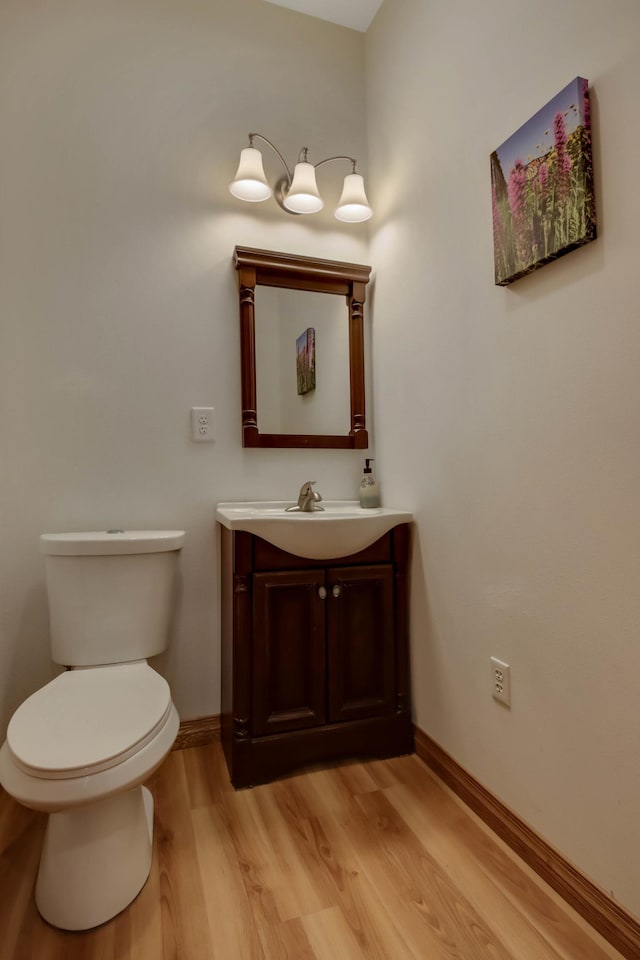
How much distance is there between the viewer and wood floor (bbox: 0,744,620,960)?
0.96 metres

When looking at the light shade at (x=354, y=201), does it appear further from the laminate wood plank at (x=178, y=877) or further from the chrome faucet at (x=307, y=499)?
the laminate wood plank at (x=178, y=877)

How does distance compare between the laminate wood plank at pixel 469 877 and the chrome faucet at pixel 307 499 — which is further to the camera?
the chrome faucet at pixel 307 499

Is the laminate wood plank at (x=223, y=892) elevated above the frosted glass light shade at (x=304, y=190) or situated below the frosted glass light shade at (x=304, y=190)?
below

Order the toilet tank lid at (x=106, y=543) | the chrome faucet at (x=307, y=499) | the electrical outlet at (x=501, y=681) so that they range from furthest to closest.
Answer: the chrome faucet at (x=307, y=499)
the toilet tank lid at (x=106, y=543)
the electrical outlet at (x=501, y=681)

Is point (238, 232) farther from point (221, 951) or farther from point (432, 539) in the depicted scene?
point (221, 951)

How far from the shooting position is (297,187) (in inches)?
70.6

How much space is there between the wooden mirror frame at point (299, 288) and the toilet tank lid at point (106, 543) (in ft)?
1.62

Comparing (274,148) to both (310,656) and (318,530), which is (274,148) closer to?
(318,530)

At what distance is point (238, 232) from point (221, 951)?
81.2 inches

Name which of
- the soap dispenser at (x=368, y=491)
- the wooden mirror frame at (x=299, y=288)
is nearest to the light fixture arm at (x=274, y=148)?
the wooden mirror frame at (x=299, y=288)

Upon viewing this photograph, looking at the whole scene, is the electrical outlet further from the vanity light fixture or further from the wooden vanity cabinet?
the vanity light fixture

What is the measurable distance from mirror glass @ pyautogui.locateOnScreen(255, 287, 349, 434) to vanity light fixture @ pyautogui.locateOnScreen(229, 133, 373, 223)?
0.31 metres

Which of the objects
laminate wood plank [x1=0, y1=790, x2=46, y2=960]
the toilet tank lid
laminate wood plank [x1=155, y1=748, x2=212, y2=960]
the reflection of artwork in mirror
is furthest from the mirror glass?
laminate wood plank [x1=0, y1=790, x2=46, y2=960]

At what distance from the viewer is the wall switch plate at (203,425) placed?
176cm
